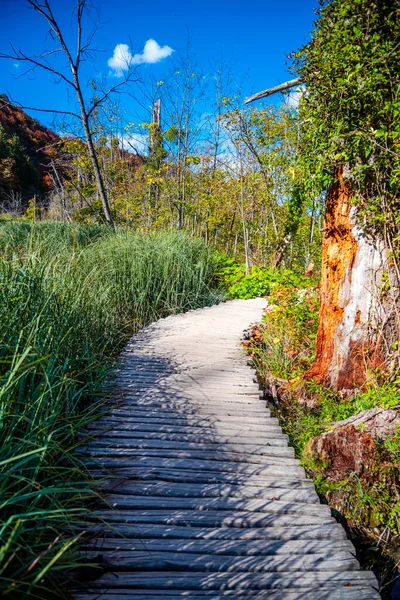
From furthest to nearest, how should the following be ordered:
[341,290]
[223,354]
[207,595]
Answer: [223,354] → [341,290] → [207,595]

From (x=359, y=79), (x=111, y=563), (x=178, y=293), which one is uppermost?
(x=359, y=79)

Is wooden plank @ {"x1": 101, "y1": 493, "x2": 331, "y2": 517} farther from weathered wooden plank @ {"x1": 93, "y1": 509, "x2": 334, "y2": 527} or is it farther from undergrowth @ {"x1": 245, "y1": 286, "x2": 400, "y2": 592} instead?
undergrowth @ {"x1": 245, "y1": 286, "x2": 400, "y2": 592}

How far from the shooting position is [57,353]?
2.47 m

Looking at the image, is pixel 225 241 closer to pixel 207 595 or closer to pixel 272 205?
pixel 272 205

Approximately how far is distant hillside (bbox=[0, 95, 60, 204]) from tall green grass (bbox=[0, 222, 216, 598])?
61.4 feet

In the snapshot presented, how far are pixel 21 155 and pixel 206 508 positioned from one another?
28.4m

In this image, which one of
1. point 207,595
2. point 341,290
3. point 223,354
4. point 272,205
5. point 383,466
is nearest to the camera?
point 207,595

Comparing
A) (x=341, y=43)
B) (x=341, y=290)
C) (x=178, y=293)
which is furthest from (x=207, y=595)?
(x=178, y=293)

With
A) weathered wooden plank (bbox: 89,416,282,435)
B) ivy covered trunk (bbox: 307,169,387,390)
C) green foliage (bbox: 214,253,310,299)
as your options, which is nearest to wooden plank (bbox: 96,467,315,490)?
weathered wooden plank (bbox: 89,416,282,435)

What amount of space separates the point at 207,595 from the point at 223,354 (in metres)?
2.87

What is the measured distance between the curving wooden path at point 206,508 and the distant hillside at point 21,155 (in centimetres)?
2280

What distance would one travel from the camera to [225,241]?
14500 mm

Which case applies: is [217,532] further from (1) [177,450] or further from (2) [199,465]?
(1) [177,450]

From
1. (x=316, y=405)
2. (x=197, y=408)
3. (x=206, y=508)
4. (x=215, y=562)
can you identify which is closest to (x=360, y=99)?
(x=316, y=405)
